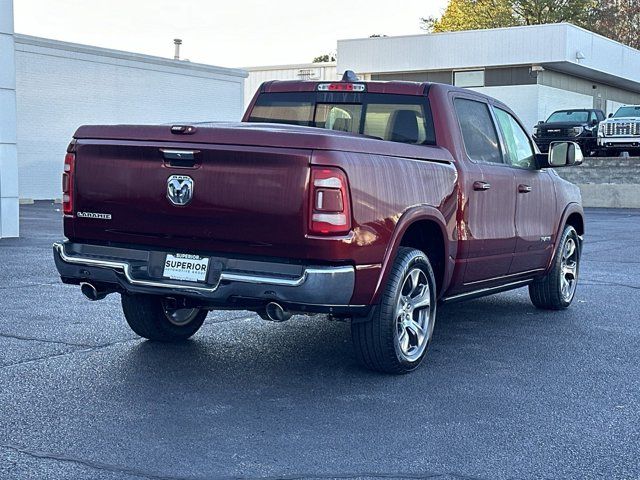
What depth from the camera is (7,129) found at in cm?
1636

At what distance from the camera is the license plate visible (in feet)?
19.1

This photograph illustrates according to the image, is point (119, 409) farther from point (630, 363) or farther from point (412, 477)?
point (630, 363)

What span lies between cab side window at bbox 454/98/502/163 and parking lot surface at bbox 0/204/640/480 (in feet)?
4.64

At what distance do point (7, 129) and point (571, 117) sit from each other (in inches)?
980

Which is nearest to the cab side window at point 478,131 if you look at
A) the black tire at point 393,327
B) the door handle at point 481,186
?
the door handle at point 481,186

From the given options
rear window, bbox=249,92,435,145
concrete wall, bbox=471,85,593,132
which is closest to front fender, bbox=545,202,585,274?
rear window, bbox=249,92,435,145

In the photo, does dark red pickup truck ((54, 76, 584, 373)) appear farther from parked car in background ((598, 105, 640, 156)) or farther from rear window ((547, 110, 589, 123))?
rear window ((547, 110, 589, 123))

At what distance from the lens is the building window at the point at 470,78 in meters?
44.6

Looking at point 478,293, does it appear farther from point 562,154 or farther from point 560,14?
point 560,14

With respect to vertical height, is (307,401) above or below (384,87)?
below

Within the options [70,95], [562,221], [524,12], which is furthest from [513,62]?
[562,221]

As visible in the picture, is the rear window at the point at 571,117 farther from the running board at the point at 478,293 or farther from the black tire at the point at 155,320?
the black tire at the point at 155,320

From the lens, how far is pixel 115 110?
33562 mm

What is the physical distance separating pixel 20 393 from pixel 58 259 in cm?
94
